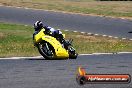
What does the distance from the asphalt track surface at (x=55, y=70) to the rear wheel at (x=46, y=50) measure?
0.31 metres

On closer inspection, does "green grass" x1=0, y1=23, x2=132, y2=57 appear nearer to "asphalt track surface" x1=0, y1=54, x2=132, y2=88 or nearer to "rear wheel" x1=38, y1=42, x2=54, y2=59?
"rear wheel" x1=38, y1=42, x2=54, y2=59

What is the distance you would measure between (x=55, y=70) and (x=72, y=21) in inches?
695

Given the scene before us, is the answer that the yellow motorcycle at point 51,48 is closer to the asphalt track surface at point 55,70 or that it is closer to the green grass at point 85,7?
the asphalt track surface at point 55,70

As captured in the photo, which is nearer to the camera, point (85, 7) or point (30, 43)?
point (30, 43)

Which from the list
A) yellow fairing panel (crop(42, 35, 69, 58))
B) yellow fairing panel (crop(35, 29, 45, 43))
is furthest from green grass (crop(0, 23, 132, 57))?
yellow fairing panel (crop(42, 35, 69, 58))

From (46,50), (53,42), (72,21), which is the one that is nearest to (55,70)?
(46,50)

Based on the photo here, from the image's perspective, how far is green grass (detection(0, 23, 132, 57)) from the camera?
771 inches

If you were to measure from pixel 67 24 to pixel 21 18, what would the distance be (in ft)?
11.1

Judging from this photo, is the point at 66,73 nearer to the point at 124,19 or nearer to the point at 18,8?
the point at 124,19

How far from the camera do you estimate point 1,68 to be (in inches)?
543

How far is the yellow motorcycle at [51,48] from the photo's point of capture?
53.9 feet

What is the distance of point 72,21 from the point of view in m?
31.1

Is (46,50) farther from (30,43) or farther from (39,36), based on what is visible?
(30,43)

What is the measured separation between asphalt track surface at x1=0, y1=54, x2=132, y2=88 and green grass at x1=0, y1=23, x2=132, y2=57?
2.43 metres
